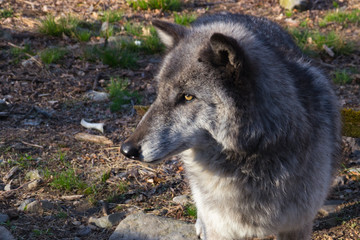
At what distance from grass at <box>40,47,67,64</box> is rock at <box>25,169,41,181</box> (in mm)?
2750

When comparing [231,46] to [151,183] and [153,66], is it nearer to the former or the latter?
[151,183]

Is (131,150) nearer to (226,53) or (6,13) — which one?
(226,53)

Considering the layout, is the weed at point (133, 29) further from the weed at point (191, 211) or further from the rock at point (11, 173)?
the weed at point (191, 211)

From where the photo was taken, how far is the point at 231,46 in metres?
2.58

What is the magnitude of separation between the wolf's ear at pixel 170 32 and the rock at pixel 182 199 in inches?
66.5

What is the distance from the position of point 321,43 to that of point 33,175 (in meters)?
5.19

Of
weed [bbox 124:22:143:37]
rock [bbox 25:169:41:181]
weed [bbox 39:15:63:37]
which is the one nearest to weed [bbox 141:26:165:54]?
weed [bbox 124:22:143:37]

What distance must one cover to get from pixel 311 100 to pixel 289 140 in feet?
1.42

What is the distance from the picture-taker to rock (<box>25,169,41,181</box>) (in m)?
4.45

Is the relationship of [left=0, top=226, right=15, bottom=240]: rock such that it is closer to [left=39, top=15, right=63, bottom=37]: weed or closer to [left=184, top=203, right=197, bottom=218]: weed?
[left=184, top=203, right=197, bottom=218]: weed

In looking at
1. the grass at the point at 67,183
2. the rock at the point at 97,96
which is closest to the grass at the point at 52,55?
the rock at the point at 97,96

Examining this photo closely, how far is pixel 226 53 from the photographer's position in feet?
8.81

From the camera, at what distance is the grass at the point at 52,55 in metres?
6.77

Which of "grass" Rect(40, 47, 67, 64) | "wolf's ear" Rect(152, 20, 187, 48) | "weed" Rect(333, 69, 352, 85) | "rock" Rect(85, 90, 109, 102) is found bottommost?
"rock" Rect(85, 90, 109, 102)
